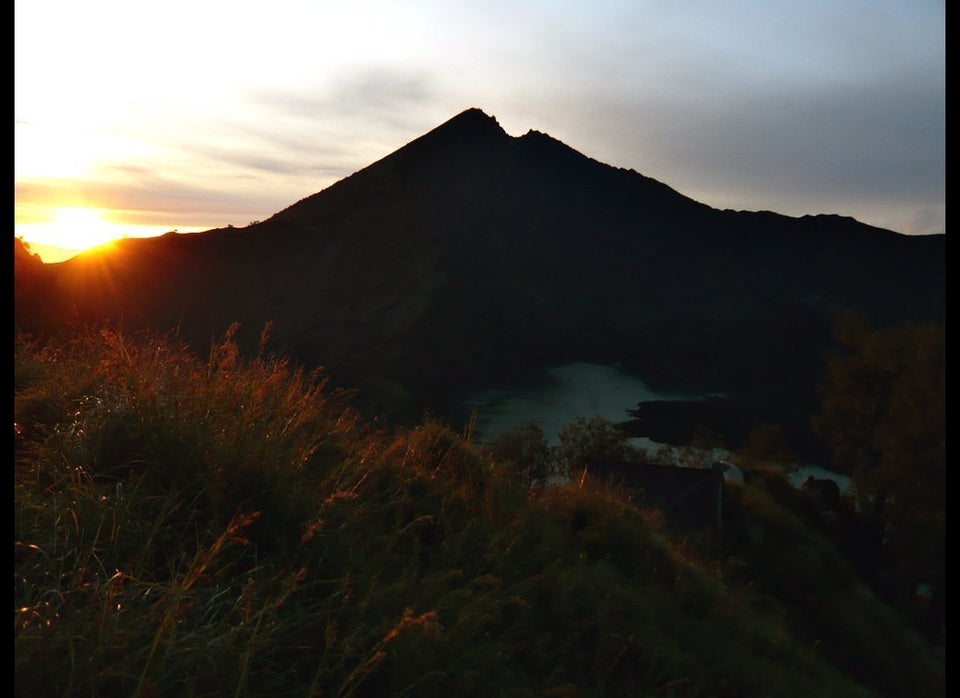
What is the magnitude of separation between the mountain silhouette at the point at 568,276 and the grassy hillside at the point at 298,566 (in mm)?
13031

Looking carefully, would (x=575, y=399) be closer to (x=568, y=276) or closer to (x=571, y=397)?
(x=571, y=397)

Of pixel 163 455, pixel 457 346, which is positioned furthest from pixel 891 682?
pixel 457 346

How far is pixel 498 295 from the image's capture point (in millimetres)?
42938

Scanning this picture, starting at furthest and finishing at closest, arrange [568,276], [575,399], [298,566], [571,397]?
[568,276] < [571,397] < [575,399] < [298,566]

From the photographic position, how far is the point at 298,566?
2.95 metres

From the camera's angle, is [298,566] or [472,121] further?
[472,121]

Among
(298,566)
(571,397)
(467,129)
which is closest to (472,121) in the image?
(467,129)

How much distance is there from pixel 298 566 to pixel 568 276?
4080cm

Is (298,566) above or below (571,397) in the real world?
above

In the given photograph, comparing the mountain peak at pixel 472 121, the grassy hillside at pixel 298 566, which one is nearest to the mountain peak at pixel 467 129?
the mountain peak at pixel 472 121

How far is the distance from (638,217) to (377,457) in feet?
152

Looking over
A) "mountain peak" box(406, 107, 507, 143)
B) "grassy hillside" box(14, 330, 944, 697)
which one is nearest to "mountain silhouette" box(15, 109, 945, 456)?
"mountain peak" box(406, 107, 507, 143)

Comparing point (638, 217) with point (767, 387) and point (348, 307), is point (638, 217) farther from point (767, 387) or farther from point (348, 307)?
point (348, 307)

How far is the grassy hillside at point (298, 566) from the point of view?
7.27ft
